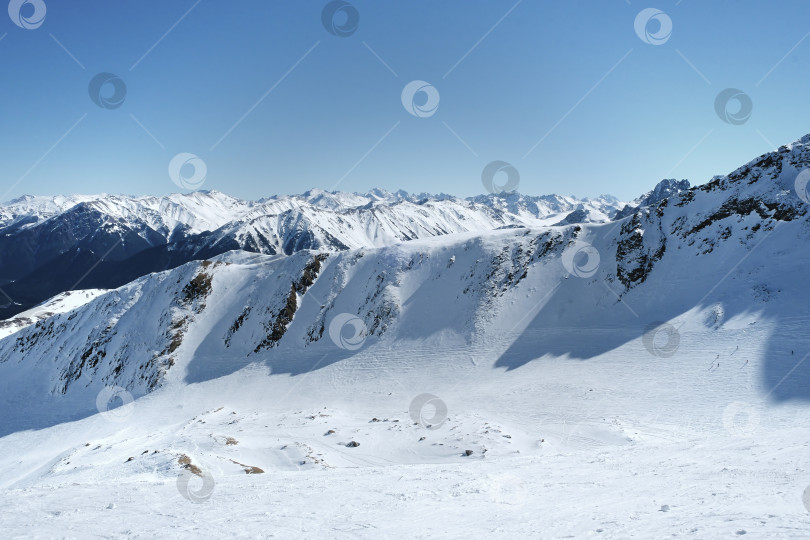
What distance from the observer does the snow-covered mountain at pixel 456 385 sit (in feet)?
40.8

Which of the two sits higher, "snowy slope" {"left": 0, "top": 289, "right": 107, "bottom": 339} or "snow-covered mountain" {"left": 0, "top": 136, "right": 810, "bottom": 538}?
"snowy slope" {"left": 0, "top": 289, "right": 107, "bottom": 339}

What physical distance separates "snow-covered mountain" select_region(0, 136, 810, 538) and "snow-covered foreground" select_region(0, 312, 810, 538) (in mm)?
161

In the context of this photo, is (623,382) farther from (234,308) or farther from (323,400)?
(234,308)

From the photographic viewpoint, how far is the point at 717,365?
29.3m

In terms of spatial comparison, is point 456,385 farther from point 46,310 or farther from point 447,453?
point 46,310

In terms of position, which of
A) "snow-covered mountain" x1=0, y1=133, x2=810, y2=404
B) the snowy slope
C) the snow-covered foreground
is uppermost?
the snowy slope

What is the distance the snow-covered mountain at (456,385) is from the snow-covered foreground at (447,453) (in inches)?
6.3

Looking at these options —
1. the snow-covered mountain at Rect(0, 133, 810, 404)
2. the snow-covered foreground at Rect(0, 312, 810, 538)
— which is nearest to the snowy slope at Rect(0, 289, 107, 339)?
the snow-covered mountain at Rect(0, 133, 810, 404)

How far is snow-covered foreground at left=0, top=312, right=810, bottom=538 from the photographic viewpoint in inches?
432

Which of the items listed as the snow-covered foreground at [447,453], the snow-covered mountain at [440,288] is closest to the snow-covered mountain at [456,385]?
the snow-covered foreground at [447,453]

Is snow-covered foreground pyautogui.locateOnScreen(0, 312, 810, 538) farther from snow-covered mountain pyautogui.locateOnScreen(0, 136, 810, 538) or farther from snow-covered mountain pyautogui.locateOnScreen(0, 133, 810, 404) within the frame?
snow-covered mountain pyautogui.locateOnScreen(0, 133, 810, 404)

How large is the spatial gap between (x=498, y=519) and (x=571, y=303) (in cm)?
3881

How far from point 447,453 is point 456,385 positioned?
568 inches

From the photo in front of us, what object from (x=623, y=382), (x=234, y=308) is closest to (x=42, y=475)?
(x=234, y=308)
